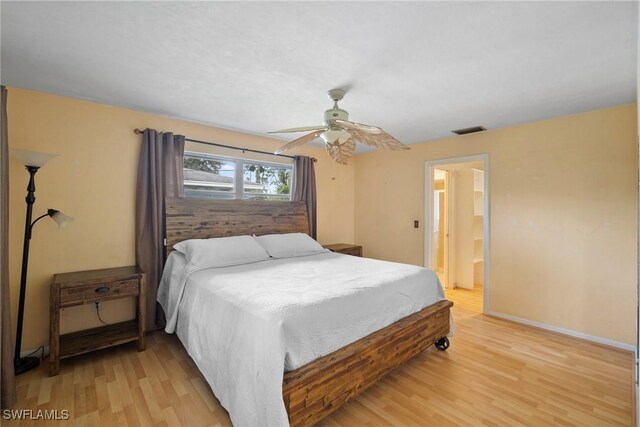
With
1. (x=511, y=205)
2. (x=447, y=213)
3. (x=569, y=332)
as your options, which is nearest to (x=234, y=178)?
(x=511, y=205)

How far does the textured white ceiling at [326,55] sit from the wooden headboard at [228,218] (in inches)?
42.9

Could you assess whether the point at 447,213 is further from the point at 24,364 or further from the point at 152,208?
the point at 24,364

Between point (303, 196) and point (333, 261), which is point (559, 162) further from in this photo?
point (303, 196)

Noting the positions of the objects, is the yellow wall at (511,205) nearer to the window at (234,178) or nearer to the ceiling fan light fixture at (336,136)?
the window at (234,178)

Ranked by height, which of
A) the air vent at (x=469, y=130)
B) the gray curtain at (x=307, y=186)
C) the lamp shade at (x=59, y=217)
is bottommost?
the lamp shade at (x=59, y=217)

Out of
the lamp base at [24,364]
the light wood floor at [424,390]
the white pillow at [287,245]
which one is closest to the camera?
the light wood floor at [424,390]

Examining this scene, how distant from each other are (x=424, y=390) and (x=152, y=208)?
3045mm

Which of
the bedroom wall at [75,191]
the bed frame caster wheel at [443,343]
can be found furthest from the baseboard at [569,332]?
the bedroom wall at [75,191]

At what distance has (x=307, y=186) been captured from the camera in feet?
14.4

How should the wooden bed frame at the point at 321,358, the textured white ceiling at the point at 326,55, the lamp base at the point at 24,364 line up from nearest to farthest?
the textured white ceiling at the point at 326,55 < the wooden bed frame at the point at 321,358 < the lamp base at the point at 24,364

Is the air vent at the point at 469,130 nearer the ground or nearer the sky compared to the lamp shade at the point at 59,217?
nearer the sky

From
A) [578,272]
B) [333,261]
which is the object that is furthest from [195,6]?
[578,272]

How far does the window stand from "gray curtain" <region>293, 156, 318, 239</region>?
6.0 inches

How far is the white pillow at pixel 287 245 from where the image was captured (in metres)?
3.41
